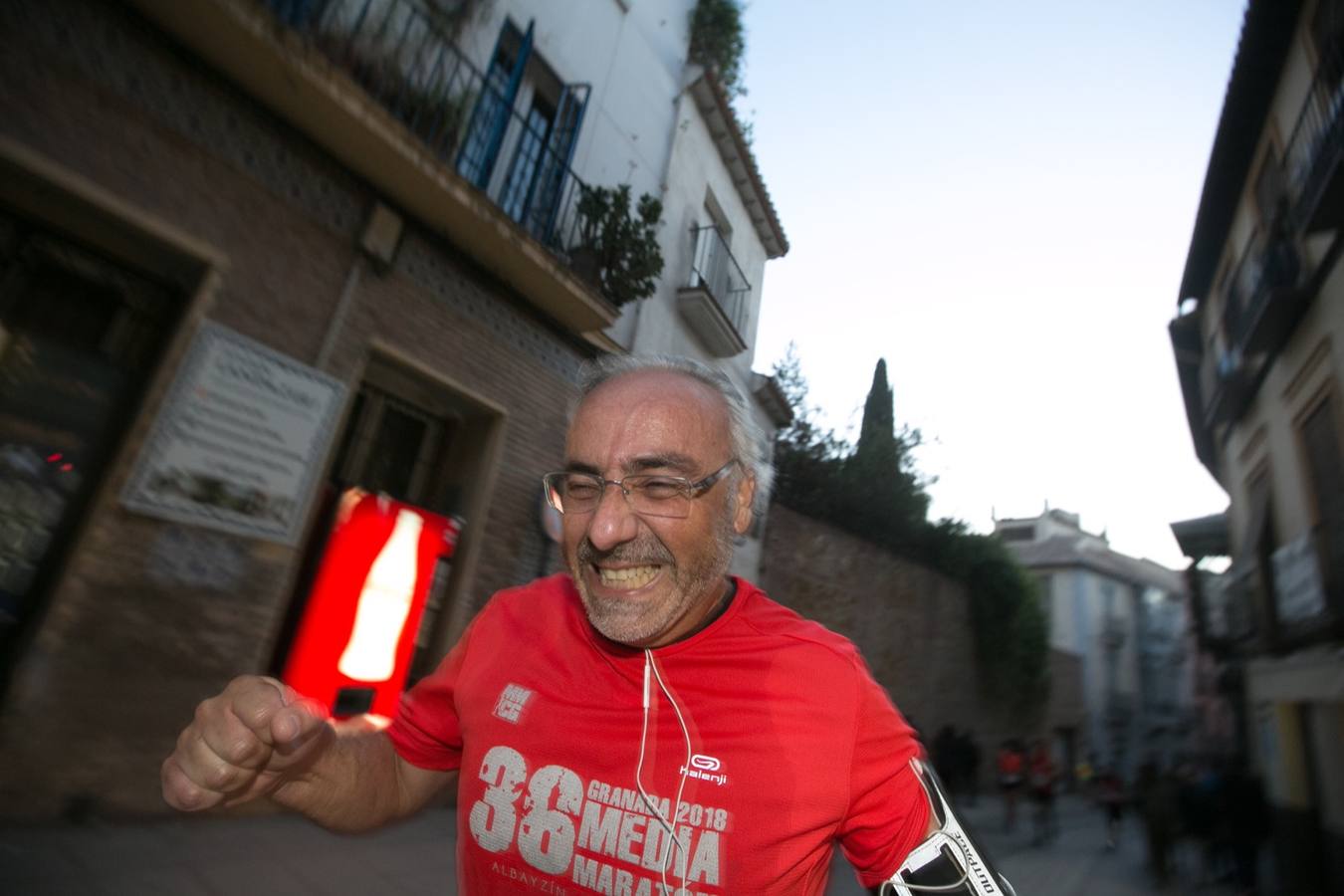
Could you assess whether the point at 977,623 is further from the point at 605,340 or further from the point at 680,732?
the point at 680,732

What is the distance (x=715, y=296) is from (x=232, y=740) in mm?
9628

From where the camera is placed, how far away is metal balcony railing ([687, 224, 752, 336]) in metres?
9.93

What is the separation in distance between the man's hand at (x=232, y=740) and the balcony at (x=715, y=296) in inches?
329

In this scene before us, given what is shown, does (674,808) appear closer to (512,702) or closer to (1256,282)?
(512,702)

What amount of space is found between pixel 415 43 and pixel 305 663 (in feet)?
16.1

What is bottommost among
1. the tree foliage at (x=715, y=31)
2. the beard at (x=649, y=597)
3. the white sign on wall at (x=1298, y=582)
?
the beard at (x=649, y=597)

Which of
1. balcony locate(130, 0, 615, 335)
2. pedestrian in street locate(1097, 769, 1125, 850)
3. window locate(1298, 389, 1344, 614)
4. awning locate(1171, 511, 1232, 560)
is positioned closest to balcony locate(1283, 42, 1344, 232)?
window locate(1298, 389, 1344, 614)

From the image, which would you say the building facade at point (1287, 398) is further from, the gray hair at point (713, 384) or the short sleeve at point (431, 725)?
the short sleeve at point (431, 725)

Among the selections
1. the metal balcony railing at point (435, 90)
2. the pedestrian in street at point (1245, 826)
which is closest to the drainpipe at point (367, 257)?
the metal balcony railing at point (435, 90)

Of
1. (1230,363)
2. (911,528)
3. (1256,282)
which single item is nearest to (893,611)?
(911,528)

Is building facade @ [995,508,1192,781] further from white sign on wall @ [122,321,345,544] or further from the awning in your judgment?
white sign on wall @ [122,321,345,544]

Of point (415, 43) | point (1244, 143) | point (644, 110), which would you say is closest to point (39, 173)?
point (415, 43)

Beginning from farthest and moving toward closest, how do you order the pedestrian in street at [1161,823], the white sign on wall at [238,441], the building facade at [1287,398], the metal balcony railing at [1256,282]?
the pedestrian in street at [1161,823] → the metal balcony railing at [1256,282] → the building facade at [1287,398] → the white sign on wall at [238,441]

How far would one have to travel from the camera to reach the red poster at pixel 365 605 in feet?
15.6
